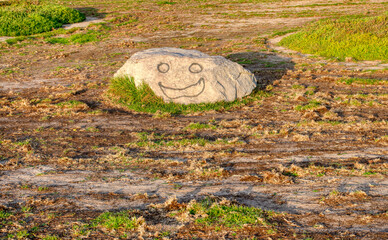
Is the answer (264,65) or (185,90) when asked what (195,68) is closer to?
(185,90)

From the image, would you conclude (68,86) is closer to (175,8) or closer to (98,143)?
(98,143)

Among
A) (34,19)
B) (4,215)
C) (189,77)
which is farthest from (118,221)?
(34,19)

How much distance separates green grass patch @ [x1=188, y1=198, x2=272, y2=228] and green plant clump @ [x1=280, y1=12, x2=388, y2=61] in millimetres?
10135

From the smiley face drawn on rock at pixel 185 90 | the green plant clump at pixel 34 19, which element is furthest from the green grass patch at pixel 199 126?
the green plant clump at pixel 34 19

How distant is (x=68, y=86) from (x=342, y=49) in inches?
372

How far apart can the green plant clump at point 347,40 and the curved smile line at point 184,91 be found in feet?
20.8

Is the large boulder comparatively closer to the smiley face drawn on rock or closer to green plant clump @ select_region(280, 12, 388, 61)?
the smiley face drawn on rock

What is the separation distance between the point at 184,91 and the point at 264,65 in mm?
4644

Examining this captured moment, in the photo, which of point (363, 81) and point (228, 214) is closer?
point (228, 214)

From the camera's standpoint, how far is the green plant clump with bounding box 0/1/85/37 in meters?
20.4

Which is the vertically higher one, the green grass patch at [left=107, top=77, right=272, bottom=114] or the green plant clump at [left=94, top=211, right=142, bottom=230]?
the green grass patch at [left=107, top=77, right=272, bottom=114]

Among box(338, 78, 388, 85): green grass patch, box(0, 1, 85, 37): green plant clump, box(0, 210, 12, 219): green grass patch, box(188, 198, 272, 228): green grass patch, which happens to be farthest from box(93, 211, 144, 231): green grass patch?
box(0, 1, 85, 37): green plant clump

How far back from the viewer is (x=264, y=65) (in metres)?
13.1

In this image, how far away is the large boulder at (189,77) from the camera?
938cm
